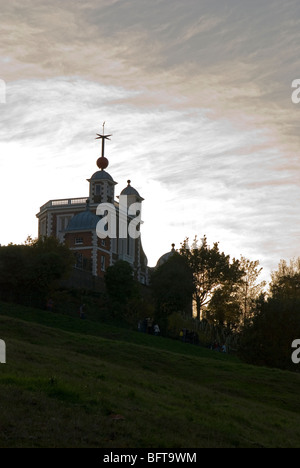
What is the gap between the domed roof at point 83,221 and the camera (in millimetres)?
100312

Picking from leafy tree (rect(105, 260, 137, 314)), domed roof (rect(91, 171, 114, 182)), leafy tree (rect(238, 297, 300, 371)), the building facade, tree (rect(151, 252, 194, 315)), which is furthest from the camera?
domed roof (rect(91, 171, 114, 182))

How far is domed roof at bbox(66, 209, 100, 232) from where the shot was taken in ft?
329

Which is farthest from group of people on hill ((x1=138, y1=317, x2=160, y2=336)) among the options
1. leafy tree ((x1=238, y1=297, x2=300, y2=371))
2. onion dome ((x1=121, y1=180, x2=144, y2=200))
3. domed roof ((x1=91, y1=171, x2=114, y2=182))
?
onion dome ((x1=121, y1=180, x2=144, y2=200))

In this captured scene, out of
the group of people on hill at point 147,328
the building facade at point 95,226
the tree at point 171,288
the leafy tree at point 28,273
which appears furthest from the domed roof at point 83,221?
the leafy tree at point 28,273

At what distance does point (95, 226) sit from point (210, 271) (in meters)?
17.9

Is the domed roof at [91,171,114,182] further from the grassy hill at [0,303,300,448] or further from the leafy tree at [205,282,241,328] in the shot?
the grassy hill at [0,303,300,448]

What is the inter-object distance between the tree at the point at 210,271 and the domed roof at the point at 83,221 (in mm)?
14482

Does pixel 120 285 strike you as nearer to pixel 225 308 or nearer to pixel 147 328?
pixel 147 328

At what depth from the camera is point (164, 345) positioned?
61.7 m

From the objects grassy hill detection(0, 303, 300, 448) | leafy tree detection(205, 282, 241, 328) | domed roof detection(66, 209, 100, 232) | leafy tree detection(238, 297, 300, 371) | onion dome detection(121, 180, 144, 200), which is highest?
onion dome detection(121, 180, 144, 200)

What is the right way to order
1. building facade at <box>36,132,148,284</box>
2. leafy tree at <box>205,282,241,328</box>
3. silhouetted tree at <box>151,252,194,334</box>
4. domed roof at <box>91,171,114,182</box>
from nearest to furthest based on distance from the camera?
silhouetted tree at <box>151,252,194,334</box> → building facade at <box>36,132,148,284</box> → leafy tree at <box>205,282,241,328</box> → domed roof at <box>91,171,114,182</box>

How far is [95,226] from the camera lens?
99750 mm

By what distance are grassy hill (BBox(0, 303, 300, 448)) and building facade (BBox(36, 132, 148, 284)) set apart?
158ft
